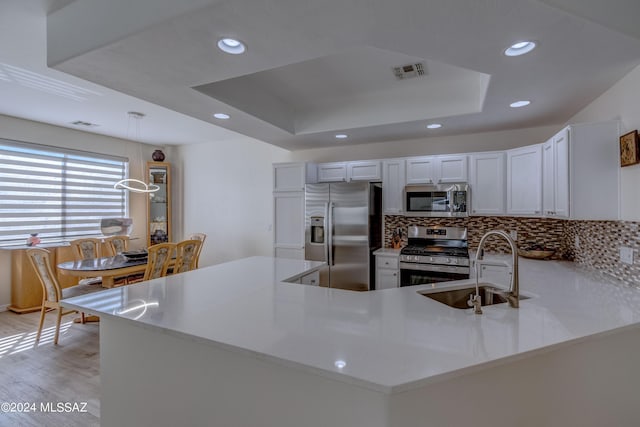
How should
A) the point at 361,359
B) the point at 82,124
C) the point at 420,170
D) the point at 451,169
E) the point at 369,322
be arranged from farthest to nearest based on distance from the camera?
the point at 82,124
the point at 420,170
the point at 451,169
the point at 369,322
the point at 361,359

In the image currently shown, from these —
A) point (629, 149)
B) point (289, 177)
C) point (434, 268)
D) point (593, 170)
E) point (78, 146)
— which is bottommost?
point (434, 268)

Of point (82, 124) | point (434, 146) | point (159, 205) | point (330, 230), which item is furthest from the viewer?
point (159, 205)

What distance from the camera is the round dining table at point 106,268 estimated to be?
131 inches

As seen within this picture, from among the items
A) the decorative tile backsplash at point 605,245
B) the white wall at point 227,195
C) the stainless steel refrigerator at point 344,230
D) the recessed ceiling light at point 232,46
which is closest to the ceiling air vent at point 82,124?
the white wall at point 227,195

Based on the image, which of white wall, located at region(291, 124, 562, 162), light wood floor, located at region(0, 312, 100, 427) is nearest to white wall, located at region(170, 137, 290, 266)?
white wall, located at region(291, 124, 562, 162)

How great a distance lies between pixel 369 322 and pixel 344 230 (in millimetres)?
2528

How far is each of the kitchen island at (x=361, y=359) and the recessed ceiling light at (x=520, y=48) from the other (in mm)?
1500

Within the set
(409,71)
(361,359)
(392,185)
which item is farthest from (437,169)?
(361,359)

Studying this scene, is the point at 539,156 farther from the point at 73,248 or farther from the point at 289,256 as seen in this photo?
the point at 73,248

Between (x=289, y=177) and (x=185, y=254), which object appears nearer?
(x=185, y=254)

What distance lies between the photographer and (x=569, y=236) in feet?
10.7

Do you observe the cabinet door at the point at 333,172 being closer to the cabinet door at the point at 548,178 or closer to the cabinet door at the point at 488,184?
the cabinet door at the point at 488,184

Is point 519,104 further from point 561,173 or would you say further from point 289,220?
point 289,220

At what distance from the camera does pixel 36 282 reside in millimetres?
4336
